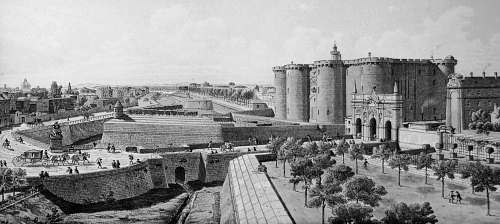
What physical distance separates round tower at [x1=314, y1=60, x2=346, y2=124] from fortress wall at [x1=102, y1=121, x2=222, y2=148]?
51.6ft

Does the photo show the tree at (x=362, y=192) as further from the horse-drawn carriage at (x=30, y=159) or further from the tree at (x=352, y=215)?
the horse-drawn carriage at (x=30, y=159)

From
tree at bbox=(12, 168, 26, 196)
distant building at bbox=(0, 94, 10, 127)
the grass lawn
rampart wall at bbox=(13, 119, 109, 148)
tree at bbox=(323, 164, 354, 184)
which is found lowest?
the grass lawn

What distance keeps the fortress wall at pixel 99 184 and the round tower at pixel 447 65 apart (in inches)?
1570

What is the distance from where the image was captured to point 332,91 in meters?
60.7

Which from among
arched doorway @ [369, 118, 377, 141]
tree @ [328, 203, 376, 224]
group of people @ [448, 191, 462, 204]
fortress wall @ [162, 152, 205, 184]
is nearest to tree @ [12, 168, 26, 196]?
fortress wall @ [162, 152, 205, 184]

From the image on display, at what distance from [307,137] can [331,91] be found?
920cm

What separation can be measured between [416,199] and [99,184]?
21.2 meters

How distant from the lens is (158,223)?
3036 centimetres

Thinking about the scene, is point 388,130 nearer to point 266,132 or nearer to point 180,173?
point 266,132

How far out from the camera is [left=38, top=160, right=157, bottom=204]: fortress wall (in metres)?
31.6

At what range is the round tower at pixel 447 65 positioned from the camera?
5900 cm

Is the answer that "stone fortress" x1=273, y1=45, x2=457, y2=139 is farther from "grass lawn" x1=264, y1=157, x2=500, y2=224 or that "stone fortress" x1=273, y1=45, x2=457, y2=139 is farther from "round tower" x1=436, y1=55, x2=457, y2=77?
"grass lawn" x1=264, y1=157, x2=500, y2=224

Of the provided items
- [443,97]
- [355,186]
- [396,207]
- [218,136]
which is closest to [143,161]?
[218,136]

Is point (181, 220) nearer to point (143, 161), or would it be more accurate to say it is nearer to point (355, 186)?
point (143, 161)
